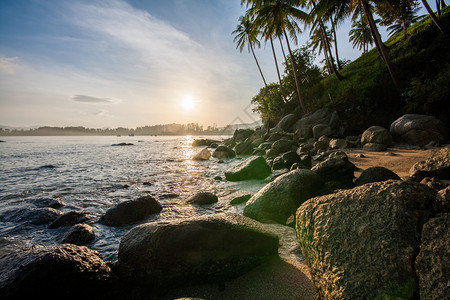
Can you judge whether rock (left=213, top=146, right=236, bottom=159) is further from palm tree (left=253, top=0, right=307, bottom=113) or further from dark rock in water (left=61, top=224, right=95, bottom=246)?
dark rock in water (left=61, top=224, right=95, bottom=246)

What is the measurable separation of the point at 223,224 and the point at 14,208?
226 inches

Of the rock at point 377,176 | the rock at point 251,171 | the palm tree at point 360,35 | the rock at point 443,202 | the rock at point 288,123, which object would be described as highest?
the palm tree at point 360,35

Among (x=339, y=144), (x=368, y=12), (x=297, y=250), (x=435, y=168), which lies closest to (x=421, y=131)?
(x=339, y=144)

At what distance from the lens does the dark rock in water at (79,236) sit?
134 inches

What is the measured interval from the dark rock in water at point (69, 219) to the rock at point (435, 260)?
542 cm

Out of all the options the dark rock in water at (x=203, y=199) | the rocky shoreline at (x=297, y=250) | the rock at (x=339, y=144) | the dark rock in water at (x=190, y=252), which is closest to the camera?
the rocky shoreline at (x=297, y=250)

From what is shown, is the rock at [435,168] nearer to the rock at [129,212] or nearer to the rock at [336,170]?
the rock at [336,170]

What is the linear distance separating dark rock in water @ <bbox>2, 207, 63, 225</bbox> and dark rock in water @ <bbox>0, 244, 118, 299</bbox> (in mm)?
2539

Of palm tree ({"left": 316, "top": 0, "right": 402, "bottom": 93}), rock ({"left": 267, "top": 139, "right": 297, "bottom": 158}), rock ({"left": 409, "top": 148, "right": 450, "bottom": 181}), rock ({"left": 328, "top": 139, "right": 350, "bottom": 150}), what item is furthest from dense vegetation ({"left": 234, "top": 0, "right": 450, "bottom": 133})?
rock ({"left": 409, "top": 148, "right": 450, "bottom": 181})

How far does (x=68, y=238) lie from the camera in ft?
11.2

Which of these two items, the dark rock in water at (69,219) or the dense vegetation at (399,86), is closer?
the dark rock in water at (69,219)

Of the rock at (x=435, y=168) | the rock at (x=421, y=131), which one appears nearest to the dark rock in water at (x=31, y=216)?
the rock at (x=435, y=168)

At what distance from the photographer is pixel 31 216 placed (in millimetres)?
4434

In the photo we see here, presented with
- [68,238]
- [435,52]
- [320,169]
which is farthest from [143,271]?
[435,52]
